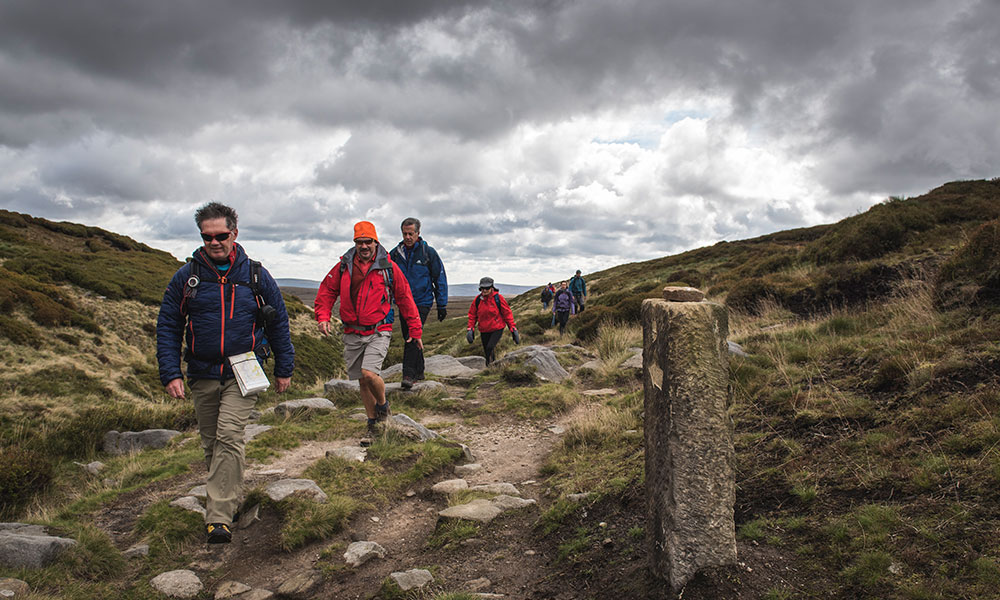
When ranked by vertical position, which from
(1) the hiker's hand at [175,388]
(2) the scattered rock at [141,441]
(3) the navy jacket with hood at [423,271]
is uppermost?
(3) the navy jacket with hood at [423,271]

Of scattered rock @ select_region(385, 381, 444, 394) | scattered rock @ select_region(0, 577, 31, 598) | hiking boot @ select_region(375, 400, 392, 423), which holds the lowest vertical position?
scattered rock @ select_region(0, 577, 31, 598)

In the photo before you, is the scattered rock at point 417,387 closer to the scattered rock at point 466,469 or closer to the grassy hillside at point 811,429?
the grassy hillside at point 811,429

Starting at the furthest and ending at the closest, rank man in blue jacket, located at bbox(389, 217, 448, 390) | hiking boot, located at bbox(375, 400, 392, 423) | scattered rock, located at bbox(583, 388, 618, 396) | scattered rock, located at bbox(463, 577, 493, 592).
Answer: scattered rock, located at bbox(583, 388, 618, 396) < man in blue jacket, located at bbox(389, 217, 448, 390) < hiking boot, located at bbox(375, 400, 392, 423) < scattered rock, located at bbox(463, 577, 493, 592)

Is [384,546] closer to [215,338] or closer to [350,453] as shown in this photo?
[350,453]

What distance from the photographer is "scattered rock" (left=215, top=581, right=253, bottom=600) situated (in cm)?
382

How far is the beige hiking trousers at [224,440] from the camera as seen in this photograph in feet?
15.1

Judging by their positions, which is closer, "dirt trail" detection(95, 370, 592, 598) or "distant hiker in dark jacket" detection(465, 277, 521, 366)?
"dirt trail" detection(95, 370, 592, 598)

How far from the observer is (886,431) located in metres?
4.25

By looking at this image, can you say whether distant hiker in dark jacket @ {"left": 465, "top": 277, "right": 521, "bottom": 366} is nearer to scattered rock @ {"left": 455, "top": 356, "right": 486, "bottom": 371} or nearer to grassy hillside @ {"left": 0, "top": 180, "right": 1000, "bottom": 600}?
grassy hillside @ {"left": 0, "top": 180, "right": 1000, "bottom": 600}

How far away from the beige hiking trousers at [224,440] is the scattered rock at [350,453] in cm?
149

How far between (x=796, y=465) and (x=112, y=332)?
22.8 m

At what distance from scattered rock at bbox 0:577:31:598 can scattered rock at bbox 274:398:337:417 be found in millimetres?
5001

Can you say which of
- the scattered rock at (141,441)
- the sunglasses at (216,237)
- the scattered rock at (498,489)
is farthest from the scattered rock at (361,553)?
the scattered rock at (141,441)

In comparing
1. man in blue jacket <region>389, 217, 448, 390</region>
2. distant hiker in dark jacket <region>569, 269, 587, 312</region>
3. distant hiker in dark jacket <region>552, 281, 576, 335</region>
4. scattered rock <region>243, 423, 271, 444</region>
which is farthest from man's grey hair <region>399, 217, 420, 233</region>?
distant hiker in dark jacket <region>569, 269, 587, 312</region>
